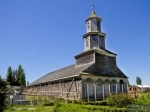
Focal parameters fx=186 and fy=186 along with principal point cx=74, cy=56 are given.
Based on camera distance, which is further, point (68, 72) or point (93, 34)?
point (93, 34)

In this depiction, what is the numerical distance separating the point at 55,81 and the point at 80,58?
6840mm

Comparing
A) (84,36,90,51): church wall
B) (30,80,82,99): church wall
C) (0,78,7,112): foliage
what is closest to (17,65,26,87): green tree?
(30,80,82,99): church wall

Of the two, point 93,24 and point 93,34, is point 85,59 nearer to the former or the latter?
point 93,34

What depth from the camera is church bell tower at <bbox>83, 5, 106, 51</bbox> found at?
35.2m

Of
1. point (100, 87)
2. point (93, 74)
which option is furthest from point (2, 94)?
point (100, 87)

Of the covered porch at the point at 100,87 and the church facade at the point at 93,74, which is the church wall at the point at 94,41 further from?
the covered porch at the point at 100,87

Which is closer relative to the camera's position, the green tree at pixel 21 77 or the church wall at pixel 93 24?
the church wall at pixel 93 24

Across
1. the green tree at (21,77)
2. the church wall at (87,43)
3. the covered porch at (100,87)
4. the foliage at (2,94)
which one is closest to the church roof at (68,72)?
the covered porch at (100,87)

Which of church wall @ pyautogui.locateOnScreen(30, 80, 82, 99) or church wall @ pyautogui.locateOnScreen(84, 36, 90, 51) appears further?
church wall @ pyautogui.locateOnScreen(84, 36, 90, 51)

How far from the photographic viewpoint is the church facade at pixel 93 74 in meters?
28.6

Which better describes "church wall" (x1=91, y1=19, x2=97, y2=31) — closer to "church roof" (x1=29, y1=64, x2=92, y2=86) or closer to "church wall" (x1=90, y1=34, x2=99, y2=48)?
"church wall" (x1=90, y1=34, x2=99, y2=48)

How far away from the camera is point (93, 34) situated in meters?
35.3

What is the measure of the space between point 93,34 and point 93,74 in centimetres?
937

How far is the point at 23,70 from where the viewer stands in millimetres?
77688
